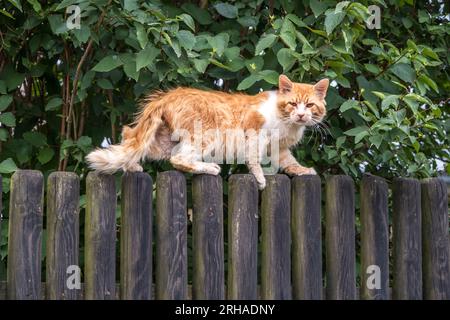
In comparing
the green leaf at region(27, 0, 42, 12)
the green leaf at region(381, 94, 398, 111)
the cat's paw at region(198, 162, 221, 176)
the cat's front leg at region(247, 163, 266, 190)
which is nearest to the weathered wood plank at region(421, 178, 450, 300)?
the green leaf at region(381, 94, 398, 111)

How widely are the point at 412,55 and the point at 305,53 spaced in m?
0.65

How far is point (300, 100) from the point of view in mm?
4594

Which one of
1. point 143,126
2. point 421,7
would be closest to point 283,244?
point 143,126

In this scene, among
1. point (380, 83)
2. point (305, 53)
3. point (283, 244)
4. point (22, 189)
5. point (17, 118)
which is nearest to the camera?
point (22, 189)

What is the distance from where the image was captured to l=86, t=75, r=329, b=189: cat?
4215mm

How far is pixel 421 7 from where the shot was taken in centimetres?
551

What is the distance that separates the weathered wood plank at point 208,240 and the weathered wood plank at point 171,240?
0.07 meters

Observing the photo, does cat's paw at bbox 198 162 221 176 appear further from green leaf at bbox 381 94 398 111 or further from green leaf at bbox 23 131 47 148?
green leaf at bbox 23 131 47 148

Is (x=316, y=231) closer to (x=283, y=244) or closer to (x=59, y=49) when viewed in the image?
(x=283, y=244)

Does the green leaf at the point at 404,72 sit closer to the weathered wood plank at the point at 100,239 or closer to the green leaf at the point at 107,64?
the green leaf at the point at 107,64

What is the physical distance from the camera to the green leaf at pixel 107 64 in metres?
4.46

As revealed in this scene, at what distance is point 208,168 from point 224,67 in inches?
23.9

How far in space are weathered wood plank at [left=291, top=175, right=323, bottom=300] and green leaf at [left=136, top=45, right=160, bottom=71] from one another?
0.94 meters

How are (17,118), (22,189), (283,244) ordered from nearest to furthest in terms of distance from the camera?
1. (22,189)
2. (283,244)
3. (17,118)
